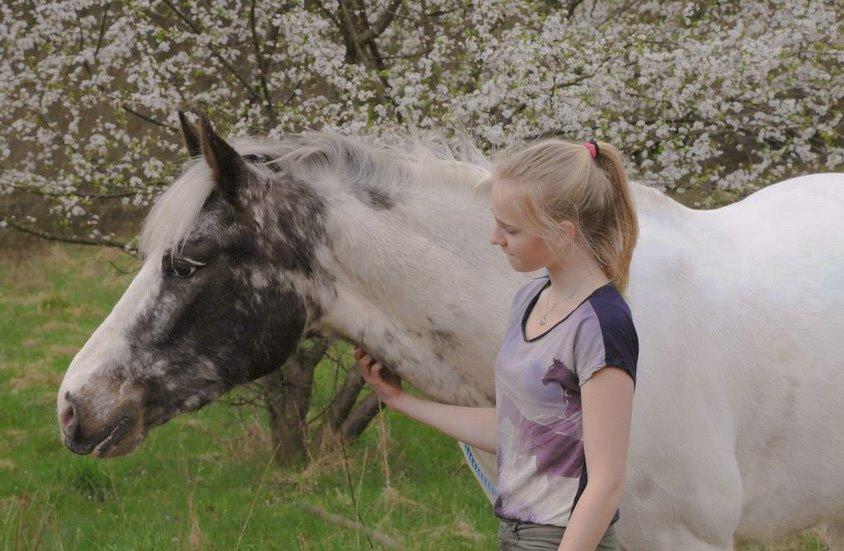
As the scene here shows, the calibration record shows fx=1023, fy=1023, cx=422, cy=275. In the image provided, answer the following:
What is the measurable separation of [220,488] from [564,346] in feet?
14.2

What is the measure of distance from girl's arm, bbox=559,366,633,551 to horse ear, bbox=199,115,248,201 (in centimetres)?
118

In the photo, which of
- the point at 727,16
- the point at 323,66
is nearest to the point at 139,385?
the point at 323,66

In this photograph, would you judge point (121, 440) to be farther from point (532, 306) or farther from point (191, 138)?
point (532, 306)

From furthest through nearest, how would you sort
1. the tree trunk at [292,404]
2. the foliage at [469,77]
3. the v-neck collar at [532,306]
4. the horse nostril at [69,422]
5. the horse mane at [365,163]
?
1. the tree trunk at [292,404]
2. the foliage at [469,77]
3. the horse mane at [365,163]
4. the horse nostril at [69,422]
5. the v-neck collar at [532,306]

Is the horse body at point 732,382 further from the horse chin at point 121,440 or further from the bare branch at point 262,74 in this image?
the bare branch at point 262,74

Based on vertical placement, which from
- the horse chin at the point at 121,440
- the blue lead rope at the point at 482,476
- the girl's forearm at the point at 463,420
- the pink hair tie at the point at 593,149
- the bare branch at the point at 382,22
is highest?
the pink hair tie at the point at 593,149

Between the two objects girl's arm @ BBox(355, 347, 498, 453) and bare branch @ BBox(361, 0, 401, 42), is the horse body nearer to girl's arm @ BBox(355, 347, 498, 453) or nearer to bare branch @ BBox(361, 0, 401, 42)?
girl's arm @ BBox(355, 347, 498, 453)

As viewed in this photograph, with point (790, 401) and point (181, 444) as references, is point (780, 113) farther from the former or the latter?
point (181, 444)

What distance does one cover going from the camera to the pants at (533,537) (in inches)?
83.5

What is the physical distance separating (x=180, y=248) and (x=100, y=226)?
8774 mm

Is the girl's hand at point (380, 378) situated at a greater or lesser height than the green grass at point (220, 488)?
greater

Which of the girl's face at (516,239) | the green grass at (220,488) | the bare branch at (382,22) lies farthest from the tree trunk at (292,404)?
the girl's face at (516,239)

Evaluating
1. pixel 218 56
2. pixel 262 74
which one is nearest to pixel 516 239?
pixel 262 74

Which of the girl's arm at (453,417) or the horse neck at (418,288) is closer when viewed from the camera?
the girl's arm at (453,417)
